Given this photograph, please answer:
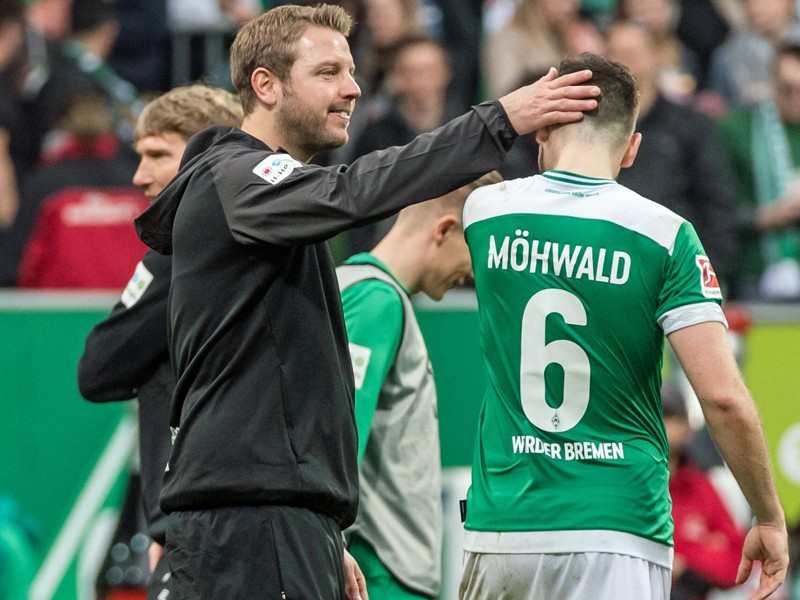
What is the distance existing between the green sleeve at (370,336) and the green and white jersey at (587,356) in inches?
26.1

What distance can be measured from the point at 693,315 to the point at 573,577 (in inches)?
29.6

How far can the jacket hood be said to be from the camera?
12.7ft

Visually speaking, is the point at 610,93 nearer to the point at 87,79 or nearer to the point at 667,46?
the point at 87,79

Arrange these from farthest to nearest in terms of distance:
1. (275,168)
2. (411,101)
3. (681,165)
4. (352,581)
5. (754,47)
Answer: (754,47) < (411,101) < (681,165) < (352,581) < (275,168)

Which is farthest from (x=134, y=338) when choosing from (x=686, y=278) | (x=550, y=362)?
(x=686, y=278)

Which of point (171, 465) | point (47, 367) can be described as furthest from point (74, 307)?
point (171, 465)

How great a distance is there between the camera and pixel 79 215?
818cm

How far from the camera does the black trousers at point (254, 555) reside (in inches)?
142

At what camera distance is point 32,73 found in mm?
10273

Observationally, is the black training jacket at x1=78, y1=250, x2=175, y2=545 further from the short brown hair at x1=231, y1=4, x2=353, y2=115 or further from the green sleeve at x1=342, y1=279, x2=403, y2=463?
the short brown hair at x1=231, y1=4, x2=353, y2=115

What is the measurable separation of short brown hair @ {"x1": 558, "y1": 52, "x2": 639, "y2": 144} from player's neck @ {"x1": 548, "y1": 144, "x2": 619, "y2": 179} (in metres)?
0.06

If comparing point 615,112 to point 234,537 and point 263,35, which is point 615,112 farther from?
point 234,537

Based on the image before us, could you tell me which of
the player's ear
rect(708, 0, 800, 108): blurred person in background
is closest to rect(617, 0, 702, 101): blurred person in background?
rect(708, 0, 800, 108): blurred person in background

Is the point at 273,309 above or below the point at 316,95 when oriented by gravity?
below
